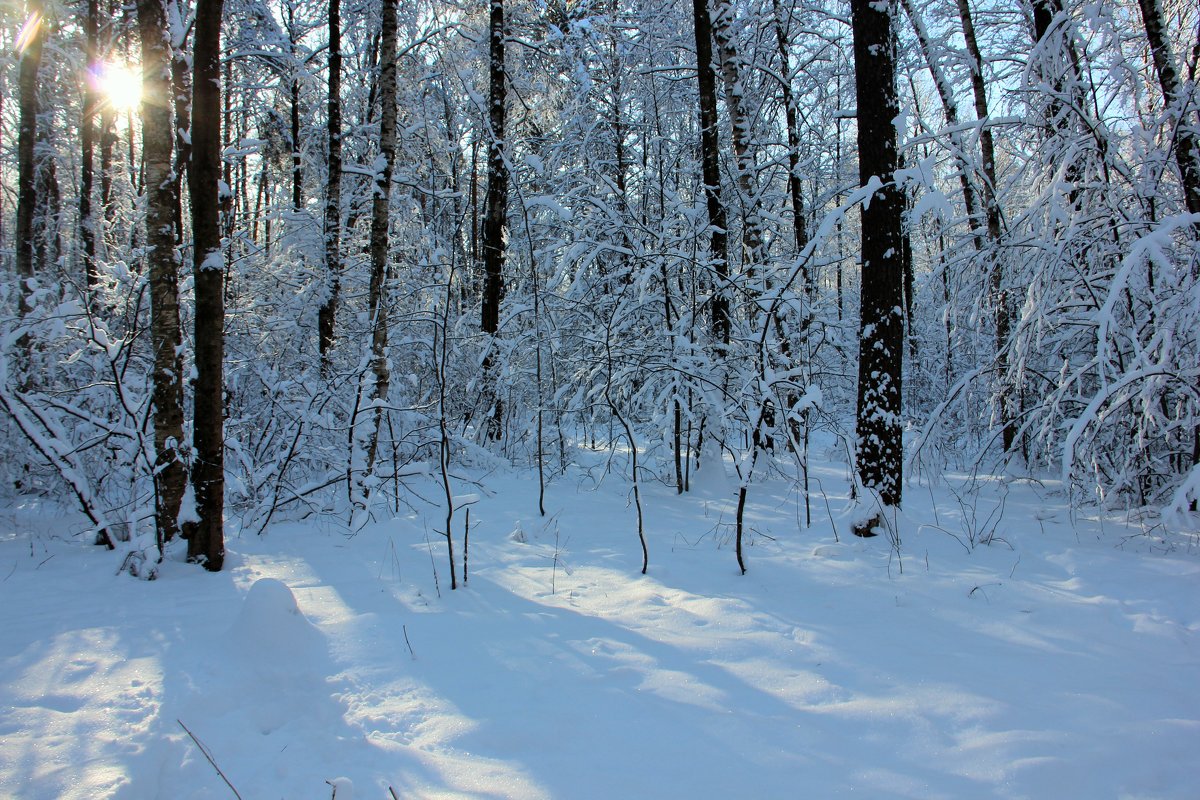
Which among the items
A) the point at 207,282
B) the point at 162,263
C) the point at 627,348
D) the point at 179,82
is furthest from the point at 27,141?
the point at 627,348

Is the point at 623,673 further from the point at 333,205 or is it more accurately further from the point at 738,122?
the point at 333,205

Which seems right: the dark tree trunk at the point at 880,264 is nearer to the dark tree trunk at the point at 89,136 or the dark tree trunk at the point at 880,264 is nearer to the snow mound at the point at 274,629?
the snow mound at the point at 274,629

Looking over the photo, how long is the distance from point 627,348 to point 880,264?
317cm

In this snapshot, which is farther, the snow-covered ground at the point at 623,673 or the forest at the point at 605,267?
the forest at the point at 605,267

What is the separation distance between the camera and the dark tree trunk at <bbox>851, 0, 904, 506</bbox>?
5.04 metres

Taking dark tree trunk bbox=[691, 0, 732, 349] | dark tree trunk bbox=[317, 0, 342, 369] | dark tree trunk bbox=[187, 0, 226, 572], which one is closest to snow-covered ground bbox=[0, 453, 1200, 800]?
dark tree trunk bbox=[187, 0, 226, 572]

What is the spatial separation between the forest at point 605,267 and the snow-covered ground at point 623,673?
72 centimetres

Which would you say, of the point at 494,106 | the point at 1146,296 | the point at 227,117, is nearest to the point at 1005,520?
the point at 1146,296

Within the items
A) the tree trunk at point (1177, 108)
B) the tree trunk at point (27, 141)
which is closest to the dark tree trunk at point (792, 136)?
the tree trunk at point (1177, 108)

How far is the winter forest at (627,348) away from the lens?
416cm

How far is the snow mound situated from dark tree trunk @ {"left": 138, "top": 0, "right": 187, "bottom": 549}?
2165 mm

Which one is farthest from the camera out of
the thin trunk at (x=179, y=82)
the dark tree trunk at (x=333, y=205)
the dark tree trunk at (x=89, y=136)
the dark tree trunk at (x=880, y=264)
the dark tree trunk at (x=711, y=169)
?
the dark tree trunk at (x=89, y=136)

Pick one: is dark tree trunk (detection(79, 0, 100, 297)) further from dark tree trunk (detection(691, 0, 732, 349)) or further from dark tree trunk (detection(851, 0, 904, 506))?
dark tree trunk (detection(851, 0, 904, 506))

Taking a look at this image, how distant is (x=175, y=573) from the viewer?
165 inches
